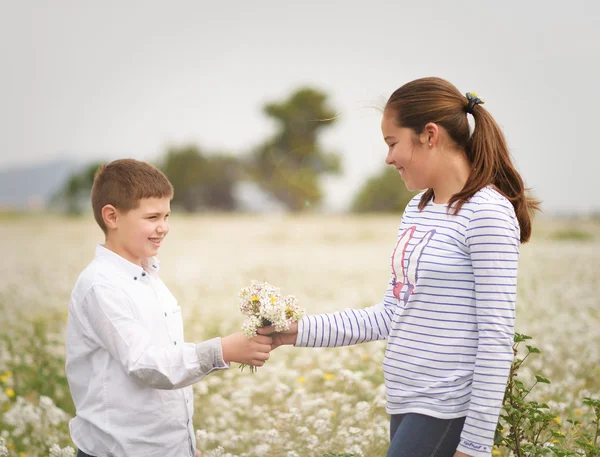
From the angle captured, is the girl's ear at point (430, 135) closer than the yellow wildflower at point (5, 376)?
Yes

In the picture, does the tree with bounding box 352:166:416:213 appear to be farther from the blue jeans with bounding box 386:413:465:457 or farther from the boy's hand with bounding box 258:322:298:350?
the blue jeans with bounding box 386:413:465:457

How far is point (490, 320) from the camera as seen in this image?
2324 millimetres

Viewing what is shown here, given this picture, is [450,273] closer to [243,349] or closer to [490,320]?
[490,320]

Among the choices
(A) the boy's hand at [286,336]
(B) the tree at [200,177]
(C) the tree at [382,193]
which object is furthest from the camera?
(B) the tree at [200,177]

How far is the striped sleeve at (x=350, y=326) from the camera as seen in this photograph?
2920 millimetres

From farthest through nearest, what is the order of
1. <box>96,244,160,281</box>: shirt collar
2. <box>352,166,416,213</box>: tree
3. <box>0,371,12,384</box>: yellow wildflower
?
<box>352,166,416,213</box>: tree, <box>0,371,12,384</box>: yellow wildflower, <box>96,244,160,281</box>: shirt collar

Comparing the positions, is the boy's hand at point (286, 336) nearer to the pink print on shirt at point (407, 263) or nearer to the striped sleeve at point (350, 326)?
the striped sleeve at point (350, 326)

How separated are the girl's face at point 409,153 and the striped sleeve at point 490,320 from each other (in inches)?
14.1

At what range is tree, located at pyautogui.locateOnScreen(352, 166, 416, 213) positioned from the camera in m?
36.4

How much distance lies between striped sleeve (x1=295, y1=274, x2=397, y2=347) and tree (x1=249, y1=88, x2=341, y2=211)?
44378 mm

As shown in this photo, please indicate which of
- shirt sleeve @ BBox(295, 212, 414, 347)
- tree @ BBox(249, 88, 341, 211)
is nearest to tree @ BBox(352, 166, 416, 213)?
tree @ BBox(249, 88, 341, 211)

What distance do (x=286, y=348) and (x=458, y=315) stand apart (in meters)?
4.35

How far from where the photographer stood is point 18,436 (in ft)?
14.6

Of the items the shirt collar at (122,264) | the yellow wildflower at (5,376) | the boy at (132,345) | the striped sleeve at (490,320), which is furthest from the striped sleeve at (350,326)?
the yellow wildflower at (5,376)
